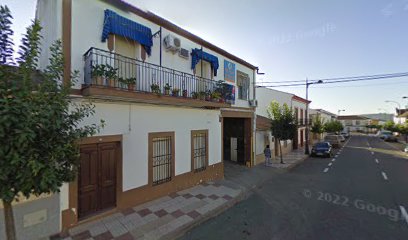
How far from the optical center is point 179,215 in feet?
21.5

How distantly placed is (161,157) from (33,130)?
17.8 ft

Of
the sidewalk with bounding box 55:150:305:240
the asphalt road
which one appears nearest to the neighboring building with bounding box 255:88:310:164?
the asphalt road

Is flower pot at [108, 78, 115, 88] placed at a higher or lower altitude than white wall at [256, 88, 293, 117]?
lower

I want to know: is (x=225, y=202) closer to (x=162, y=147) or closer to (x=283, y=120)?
(x=162, y=147)

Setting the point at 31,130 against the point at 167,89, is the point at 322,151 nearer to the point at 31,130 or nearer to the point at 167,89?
the point at 167,89

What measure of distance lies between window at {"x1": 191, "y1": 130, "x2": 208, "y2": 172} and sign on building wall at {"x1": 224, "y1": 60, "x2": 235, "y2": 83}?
3.51 m

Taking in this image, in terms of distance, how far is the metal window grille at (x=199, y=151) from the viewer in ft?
31.8

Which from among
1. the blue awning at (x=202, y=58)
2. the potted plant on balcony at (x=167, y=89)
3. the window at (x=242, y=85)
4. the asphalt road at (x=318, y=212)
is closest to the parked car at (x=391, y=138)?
the asphalt road at (x=318, y=212)

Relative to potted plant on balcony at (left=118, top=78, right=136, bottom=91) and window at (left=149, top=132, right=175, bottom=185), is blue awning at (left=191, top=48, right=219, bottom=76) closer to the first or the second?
window at (left=149, top=132, right=175, bottom=185)

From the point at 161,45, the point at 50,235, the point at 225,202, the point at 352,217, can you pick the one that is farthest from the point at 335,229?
the point at 161,45

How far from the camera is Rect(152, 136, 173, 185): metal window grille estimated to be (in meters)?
7.83

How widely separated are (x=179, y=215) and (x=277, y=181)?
6653 mm

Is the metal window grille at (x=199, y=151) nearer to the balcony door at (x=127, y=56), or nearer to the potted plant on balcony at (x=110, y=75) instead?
the balcony door at (x=127, y=56)

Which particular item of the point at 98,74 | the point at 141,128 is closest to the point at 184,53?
the point at 141,128
